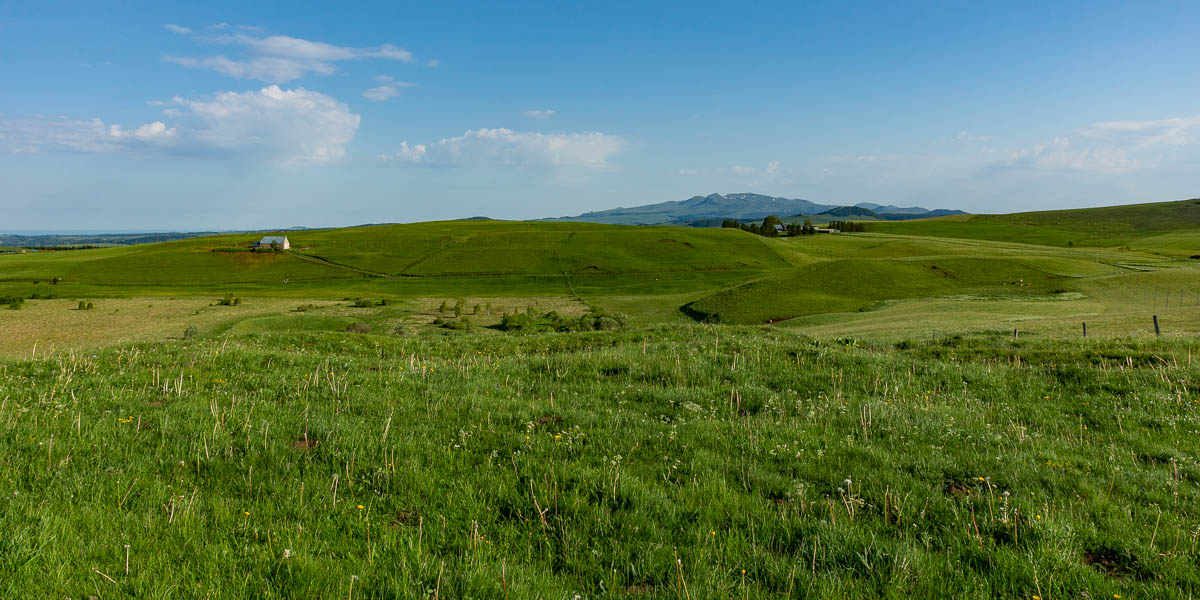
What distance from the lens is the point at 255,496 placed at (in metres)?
6.54

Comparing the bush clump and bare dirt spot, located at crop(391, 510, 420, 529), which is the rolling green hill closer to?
the bush clump

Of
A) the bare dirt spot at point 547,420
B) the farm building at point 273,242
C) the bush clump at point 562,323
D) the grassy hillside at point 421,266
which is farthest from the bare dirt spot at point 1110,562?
the farm building at point 273,242

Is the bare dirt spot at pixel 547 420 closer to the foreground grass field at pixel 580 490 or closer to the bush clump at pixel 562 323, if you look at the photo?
the foreground grass field at pixel 580 490

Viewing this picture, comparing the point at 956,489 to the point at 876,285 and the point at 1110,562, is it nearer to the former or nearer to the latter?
the point at 1110,562

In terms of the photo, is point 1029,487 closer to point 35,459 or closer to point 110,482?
point 110,482

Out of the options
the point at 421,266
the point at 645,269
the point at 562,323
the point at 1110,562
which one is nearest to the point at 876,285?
the point at 562,323

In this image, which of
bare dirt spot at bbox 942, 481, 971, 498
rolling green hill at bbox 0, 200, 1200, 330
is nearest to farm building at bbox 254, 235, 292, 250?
rolling green hill at bbox 0, 200, 1200, 330

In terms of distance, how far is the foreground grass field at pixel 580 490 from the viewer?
516 cm

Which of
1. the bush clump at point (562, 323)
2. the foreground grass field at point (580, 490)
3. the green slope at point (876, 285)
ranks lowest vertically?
the bush clump at point (562, 323)

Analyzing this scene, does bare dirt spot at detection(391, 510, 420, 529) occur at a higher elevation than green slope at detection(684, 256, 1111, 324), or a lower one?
higher

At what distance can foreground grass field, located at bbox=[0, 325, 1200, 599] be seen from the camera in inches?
203

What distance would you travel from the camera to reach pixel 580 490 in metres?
6.83

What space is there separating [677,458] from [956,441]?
15.2ft

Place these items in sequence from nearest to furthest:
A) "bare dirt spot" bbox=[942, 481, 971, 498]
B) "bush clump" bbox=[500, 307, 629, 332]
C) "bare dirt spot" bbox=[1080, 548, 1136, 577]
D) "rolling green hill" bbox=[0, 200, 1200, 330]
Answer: "bare dirt spot" bbox=[1080, 548, 1136, 577] < "bare dirt spot" bbox=[942, 481, 971, 498] < "bush clump" bbox=[500, 307, 629, 332] < "rolling green hill" bbox=[0, 200, 1200, 330]
